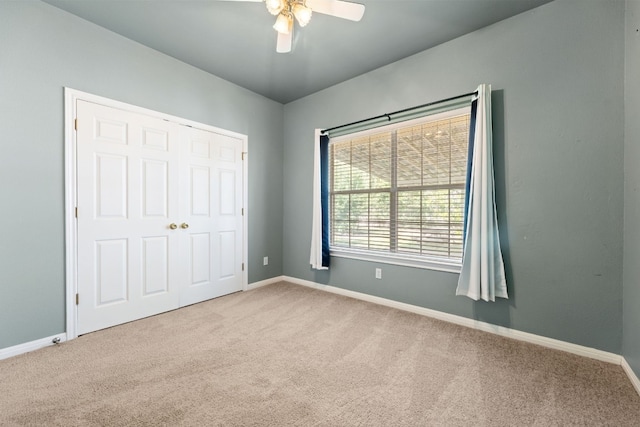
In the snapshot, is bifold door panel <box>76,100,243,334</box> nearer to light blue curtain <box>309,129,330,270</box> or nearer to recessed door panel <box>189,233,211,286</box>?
recessed door panel <box>189,233,211,286</box>

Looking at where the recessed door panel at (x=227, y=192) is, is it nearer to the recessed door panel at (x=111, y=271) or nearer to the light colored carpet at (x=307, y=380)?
the recessed door panel at (x=111, y=271)

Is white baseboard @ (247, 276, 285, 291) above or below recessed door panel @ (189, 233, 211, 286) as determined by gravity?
below

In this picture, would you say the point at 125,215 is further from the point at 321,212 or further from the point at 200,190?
the point at 321,212

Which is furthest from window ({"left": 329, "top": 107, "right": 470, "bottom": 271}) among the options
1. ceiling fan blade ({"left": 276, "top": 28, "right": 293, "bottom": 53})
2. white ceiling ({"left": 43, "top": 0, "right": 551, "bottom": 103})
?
ceiling fan blade ({"left": 276, "top": 28, "right": 293, "bottom": 53})

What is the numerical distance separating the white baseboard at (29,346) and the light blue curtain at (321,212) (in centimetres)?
248

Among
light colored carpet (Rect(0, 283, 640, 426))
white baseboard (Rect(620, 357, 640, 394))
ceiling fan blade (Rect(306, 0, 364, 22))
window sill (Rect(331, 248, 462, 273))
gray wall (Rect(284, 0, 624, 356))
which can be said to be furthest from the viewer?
window sill (Rect(331, 248, 462, 273))

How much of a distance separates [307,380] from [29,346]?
2201 mm

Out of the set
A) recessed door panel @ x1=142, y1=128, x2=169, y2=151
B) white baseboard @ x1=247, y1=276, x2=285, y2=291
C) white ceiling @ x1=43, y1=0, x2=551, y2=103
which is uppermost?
white ceiling @ x1=43, y1=0, x2=551, y2=103

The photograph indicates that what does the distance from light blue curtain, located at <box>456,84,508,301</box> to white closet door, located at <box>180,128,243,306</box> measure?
275 cm

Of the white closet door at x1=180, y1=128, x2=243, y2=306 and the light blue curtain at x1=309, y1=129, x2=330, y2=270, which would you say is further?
the light blue curtain at x1=309, y1=129, x2=330, y2=270

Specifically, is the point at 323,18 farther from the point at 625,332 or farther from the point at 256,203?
the point at 625,332

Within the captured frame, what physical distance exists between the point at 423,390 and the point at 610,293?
1.58 m

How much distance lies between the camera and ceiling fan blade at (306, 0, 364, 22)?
5.69 feet

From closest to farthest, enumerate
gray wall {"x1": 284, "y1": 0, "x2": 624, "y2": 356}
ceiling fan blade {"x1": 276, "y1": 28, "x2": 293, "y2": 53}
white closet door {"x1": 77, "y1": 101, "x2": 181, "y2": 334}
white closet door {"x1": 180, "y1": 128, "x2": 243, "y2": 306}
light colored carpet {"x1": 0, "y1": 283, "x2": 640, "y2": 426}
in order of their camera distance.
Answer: light colored carpet {"x1": 0, "y1": 283, "x2": 640, "y2": 426} < gray wall {"x1": 284, "y1": 0, "x2": 624, "y2": 356} < ceiling fan blade {"x1": 276, "y1": 28, "x2": 293, "y2": 53} < white closet door {"x1": 77, "y1": 101, "x2": 181, "y2": 334} < white closet door {"x1": 180, "y1": 128, "x2": 243, "y2": 306}
